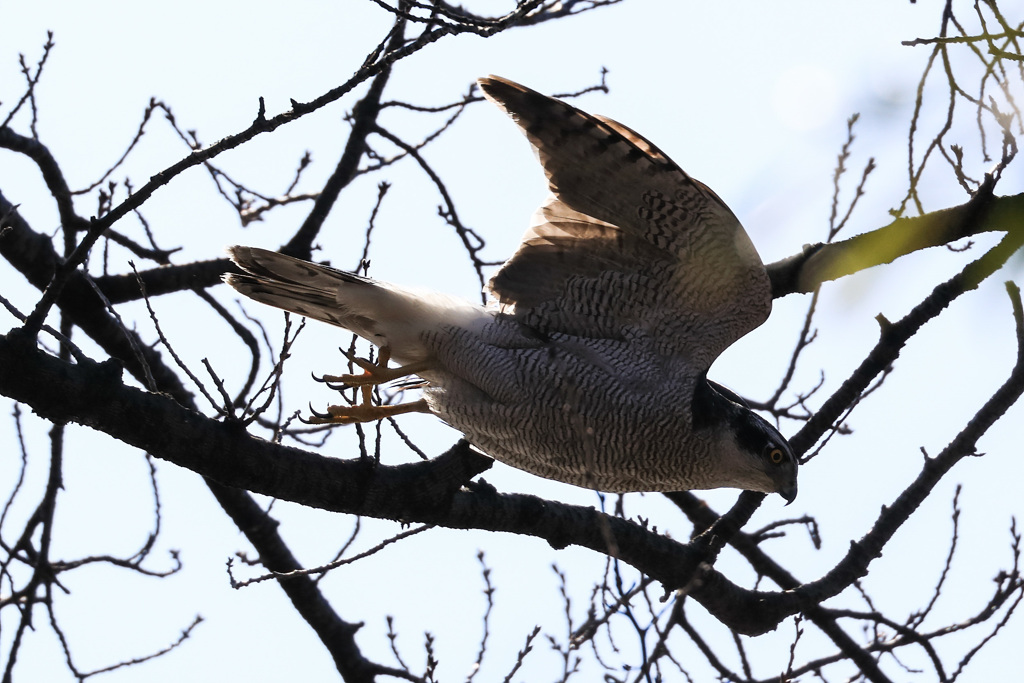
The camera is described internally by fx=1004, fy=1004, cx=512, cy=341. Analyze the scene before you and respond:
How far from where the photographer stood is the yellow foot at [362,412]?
4539mm

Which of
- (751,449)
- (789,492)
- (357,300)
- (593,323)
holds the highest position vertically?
(357,300)

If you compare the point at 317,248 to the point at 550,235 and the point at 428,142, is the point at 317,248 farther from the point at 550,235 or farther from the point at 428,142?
the point at 550,235

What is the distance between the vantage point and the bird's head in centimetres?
450

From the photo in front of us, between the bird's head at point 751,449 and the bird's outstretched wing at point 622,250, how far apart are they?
9.3 inches

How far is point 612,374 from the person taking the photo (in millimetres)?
4426

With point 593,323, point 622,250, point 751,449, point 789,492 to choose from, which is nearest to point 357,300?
point 593,323

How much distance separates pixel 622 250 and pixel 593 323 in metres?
0.38

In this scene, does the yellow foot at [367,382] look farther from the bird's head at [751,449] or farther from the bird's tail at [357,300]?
the bird's head at [751,449]

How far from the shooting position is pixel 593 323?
180 inches

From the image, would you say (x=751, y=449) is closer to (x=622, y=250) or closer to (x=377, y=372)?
(x=622, y=250)

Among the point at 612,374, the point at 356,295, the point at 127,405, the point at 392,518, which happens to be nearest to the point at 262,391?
the point at 127,405

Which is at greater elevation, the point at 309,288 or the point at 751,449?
the point at 309,288

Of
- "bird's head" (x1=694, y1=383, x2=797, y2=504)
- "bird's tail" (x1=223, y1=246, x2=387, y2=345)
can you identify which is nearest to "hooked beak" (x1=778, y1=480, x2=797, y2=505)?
"bird's head" (x1=694, y1=383, x2=797, y2=504)

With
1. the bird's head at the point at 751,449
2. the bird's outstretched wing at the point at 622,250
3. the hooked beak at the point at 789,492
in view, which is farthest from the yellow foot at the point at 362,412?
the hooked beak at the point at 789,492
